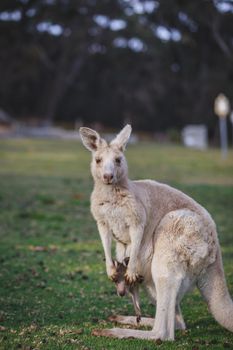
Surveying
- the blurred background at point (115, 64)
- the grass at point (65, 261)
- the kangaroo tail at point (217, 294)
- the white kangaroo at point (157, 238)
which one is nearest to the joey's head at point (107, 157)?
the white kangaroo at point (157, 238)

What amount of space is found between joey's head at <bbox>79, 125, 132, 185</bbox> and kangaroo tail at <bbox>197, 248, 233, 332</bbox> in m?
1.07

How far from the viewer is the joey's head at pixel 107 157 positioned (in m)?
5.50

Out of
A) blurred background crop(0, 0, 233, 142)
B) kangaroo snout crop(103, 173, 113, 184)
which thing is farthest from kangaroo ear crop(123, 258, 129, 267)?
blurred background crop(0, 0, 233, 142)

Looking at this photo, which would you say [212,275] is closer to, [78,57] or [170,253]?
[170,253]

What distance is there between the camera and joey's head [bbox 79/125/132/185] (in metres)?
5.50

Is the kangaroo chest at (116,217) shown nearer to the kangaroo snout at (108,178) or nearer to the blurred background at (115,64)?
the kangaroo snout at (108,178)

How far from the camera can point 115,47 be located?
4697cm

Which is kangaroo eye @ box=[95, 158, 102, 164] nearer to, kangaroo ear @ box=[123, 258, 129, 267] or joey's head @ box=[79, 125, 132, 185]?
joey's head @ box=[79, 125, 132, 185]

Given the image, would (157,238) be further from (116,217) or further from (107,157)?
(107,157)

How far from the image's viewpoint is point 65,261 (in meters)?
9.05

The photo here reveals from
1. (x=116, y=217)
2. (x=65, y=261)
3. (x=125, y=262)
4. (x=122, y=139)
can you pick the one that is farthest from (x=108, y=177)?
(x=65, y=261)

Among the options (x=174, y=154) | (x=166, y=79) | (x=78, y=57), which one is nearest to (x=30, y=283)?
(x=174, y=154)

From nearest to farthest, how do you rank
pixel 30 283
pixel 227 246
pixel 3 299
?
pixel 3 299 → pixel 30 283 → pixel 227 246

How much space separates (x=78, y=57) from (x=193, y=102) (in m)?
9.95
